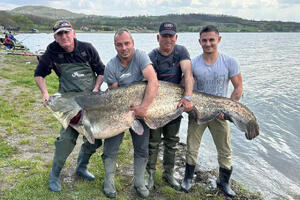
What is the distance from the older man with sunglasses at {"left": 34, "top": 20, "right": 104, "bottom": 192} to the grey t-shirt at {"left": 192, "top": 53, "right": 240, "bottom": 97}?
1951 millimetres

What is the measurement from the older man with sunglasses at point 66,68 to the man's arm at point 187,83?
5.43 ft

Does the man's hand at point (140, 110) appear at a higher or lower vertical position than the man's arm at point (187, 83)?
lower


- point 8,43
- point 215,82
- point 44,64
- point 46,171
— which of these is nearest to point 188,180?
point 215,82

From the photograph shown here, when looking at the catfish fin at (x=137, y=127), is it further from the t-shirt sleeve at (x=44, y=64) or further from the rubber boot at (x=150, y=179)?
the t-shirt sleeve at (x=44, y=64)

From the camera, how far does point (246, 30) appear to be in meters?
156

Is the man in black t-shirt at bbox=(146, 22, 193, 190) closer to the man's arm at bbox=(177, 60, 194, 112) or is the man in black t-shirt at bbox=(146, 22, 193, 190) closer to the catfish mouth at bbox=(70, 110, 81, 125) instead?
the man's arm at bbox=(177, 60, 194, 112)

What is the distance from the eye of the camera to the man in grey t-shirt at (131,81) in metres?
4.16

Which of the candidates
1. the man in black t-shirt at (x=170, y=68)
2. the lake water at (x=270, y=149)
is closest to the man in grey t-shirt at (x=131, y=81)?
the man in black t-shirt at (x=170, y=68)

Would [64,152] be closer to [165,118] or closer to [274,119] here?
[165,118]

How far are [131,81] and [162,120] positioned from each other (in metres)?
0.92

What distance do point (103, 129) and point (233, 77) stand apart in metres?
2.58

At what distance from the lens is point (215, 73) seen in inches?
182

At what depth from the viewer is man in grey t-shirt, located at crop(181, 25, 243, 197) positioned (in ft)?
15.0

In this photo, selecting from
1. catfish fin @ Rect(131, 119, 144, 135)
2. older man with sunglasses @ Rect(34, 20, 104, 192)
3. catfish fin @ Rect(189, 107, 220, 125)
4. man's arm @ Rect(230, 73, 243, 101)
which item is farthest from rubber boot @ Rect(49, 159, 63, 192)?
man's arm @ Rect(230, 73, 243, 101)
